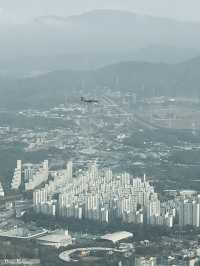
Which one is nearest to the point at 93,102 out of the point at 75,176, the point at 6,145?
the point at 6,145

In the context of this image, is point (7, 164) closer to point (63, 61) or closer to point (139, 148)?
point (139, 148)

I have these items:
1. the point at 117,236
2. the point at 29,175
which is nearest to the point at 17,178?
the point at 29,175

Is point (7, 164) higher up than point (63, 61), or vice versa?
point (63, 61)

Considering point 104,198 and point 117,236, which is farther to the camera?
point 104,198

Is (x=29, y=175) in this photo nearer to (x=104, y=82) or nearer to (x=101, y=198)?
(x=101, y=198)

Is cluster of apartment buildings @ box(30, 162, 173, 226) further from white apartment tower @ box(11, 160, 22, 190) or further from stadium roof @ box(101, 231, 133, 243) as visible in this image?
stadium roof @ box(101, 231, 133, 243)

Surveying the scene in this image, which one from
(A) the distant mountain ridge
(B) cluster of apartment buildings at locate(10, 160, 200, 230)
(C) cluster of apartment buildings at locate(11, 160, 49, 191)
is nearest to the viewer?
(B) cluster of apartment buildings at locate(10, 160, 200, 230)

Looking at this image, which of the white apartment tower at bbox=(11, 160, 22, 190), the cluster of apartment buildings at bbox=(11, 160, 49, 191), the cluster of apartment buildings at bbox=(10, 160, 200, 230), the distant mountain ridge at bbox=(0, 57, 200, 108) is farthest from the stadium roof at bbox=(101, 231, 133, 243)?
the distant mountain ridge at bbox=(0, 57, 200, 108)

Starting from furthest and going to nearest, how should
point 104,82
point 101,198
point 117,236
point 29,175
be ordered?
point 104,82, point 29,175, point 101,198, point 117,236
